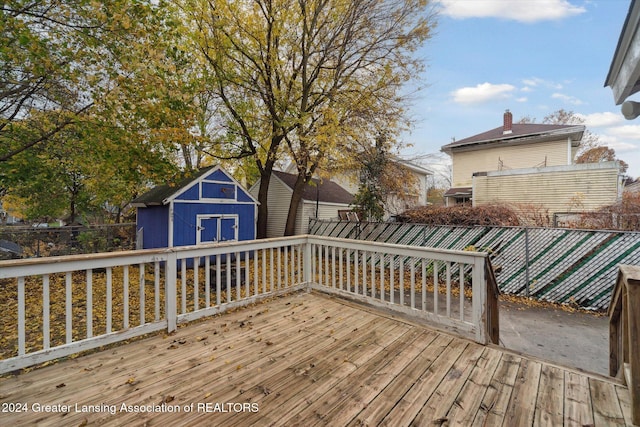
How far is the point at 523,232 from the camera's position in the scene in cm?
592

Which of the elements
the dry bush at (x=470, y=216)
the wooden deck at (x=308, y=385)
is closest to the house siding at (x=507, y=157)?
the dry bush at (x=470, y=216)

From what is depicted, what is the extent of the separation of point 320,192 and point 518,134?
35.6ft

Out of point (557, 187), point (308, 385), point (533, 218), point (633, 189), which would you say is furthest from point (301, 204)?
point (633, 189)

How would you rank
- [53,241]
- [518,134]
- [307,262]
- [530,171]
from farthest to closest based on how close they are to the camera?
[518,134]
[530,171]
[53,241]
[307,262]

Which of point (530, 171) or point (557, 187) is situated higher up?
point (530, 171)

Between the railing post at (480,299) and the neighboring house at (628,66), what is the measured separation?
70.7 inches

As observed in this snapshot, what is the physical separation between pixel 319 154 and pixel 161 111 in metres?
4.26

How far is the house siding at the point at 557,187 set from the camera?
9145mm

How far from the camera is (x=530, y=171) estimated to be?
10.5m

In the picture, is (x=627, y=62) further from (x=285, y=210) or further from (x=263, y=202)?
(x=285, y=210)

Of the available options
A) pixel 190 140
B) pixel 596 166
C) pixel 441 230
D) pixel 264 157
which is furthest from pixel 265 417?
pixel 596 166

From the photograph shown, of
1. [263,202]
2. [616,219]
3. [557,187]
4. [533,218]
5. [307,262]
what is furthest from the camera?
[263,202]

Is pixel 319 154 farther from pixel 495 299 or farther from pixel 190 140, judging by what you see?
pixel 495 299

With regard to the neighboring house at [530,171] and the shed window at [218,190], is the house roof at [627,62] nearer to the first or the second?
the neighboring house at [530,171]
